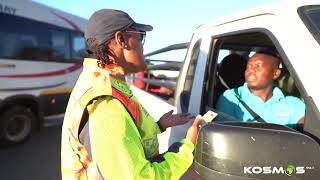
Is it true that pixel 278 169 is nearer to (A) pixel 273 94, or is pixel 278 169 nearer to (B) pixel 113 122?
(B) pixel 113 122

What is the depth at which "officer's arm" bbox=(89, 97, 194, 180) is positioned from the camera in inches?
68.9

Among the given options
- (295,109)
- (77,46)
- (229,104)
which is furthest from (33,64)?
(295,109)

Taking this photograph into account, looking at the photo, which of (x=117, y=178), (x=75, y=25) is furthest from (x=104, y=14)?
(x=75, y=25)

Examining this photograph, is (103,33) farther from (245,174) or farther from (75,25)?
(75,25)

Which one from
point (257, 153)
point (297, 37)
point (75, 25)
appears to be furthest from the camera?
point (75, 25)

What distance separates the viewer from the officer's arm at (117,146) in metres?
1.75

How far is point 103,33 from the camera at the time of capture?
1.99m

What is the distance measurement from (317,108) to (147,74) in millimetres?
4674

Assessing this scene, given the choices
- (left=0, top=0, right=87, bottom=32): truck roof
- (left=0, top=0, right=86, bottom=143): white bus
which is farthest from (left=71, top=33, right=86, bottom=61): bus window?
(left=0, top=0, right=87, bottom=32): truck roof

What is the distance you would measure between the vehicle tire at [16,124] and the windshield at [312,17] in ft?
26.1

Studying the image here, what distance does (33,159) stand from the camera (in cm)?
754

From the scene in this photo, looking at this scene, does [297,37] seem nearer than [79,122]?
Yes

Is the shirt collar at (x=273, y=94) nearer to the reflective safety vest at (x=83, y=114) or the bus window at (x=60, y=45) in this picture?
the reflective safety vest at (x=83, y=114)

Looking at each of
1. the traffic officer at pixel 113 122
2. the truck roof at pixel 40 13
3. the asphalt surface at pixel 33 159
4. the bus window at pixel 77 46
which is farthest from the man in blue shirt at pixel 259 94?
the bus window at pixel 77 46
